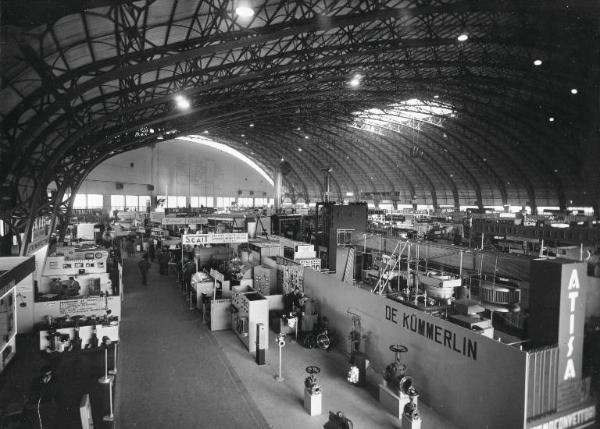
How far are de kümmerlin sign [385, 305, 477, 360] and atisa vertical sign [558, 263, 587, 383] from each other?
146 centimetres

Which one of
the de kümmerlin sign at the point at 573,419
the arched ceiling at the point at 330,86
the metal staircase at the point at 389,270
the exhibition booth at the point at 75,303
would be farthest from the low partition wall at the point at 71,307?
the de kümmerlin sign at the point at 573,419

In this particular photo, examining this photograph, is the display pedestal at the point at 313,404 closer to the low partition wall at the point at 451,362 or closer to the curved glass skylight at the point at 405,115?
the low partition wall at the point at 451,362

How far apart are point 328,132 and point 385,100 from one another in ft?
44.4

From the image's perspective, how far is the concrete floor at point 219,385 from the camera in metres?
7.75

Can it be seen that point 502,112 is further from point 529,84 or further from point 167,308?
point 167,308

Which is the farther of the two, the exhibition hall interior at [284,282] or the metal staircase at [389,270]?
the metal staircase at [389,270]

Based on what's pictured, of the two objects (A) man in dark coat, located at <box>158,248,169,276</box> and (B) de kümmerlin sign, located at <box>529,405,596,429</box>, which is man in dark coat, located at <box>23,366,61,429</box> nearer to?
(B) de kümmerlin sign, located at <box>529,405,596,429</box>

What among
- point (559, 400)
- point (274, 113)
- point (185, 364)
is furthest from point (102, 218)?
point (559, 400)

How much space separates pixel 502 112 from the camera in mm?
29734

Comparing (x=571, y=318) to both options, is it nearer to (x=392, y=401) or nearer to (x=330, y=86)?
(x=392, y=401)

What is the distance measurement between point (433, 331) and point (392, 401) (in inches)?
67.1

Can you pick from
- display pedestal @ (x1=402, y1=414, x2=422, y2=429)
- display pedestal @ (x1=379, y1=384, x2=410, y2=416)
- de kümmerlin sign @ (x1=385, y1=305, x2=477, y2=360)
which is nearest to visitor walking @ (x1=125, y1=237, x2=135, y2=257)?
de kümmerlin sign @ (x1=385, y1=305, x2=477, y2=360)

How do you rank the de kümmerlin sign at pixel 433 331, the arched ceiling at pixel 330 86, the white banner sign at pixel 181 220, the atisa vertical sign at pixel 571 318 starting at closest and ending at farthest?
1. the atisa vertical sign at pixel 571 318
2. the de kümmerlin sign at pixel 433 331
3. the arched ceiling at pixel 330 86
4. the white banner sign at pixel 181 220

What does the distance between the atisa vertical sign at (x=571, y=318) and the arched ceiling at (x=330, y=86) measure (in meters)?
9.73
